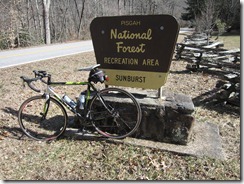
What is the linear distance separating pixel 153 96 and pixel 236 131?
187cm

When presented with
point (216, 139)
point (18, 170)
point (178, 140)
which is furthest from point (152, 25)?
point (18, 170)

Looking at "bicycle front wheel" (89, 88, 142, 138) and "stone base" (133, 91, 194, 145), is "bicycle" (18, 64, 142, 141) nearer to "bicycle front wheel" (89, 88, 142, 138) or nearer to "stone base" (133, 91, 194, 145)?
"bicycle front wheel" (89, 88, 142, 138)

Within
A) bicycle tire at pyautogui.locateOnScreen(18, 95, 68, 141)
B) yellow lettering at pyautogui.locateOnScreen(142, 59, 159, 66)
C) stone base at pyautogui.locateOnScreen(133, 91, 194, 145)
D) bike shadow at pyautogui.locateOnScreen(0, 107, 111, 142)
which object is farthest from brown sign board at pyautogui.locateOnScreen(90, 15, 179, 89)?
bicycle tire at pyautogui.locateOnScreen(18, 95, 68, 141)

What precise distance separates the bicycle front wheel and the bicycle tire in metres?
0.55

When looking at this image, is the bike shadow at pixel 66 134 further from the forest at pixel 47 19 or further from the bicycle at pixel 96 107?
the forest at pixel 47 19

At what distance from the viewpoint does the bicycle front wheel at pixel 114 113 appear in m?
4.10

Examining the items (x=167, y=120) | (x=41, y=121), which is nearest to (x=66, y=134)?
(x=41, y=121)

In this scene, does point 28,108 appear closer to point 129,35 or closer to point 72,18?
point 129,35

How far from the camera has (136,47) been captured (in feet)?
13.6

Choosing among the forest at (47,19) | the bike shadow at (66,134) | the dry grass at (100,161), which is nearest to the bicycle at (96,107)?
the bike shadow at (66,134)

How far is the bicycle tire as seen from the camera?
13.9 ft

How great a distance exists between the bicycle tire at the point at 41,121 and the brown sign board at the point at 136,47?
3.93 ft

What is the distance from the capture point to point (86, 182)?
3324 mm

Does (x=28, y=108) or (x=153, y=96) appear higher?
(x=153, y=96)
